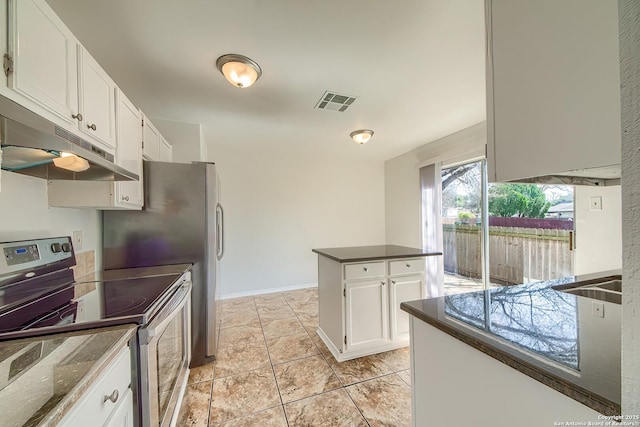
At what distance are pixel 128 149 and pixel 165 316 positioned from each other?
3.98 feet

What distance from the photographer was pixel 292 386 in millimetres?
1853

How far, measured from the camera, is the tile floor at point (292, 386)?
1.57 metres

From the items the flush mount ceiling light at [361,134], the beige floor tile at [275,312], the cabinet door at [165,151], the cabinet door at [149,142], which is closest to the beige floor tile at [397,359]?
the beige floor tile at [275,312]

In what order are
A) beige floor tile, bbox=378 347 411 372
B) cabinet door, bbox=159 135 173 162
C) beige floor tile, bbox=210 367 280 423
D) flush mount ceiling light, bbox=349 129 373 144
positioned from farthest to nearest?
flush mount ceiling light, bbox=349 129 373 144 → cabinet door, bbox=159 135 173 162 → beige floor tile, bbox=378 347 411 372 → beige floor tile, bbox=210 367 280 423

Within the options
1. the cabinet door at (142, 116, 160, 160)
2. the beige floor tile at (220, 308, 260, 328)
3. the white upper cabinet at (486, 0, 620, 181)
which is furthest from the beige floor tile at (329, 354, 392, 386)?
the cabinet door at (142, 116, 160, 160)

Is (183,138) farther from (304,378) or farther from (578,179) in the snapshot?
(578,179)

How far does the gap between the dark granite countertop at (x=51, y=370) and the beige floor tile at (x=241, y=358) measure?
4.71 ft

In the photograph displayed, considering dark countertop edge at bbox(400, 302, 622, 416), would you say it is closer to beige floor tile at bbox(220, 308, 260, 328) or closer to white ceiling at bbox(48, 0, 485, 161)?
white ceiling at bbox(48, 0, 485, 161)

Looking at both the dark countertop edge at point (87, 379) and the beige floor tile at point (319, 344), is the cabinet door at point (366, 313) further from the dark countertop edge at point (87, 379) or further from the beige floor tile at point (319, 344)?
the dark countertop edge at point (87, 379)

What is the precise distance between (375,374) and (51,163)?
2549mm

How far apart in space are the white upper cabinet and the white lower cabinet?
4.63 feet

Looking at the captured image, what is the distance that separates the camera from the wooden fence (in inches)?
101

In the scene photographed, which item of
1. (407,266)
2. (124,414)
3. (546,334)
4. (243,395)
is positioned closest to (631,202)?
(546,334)

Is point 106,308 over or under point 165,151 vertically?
under
